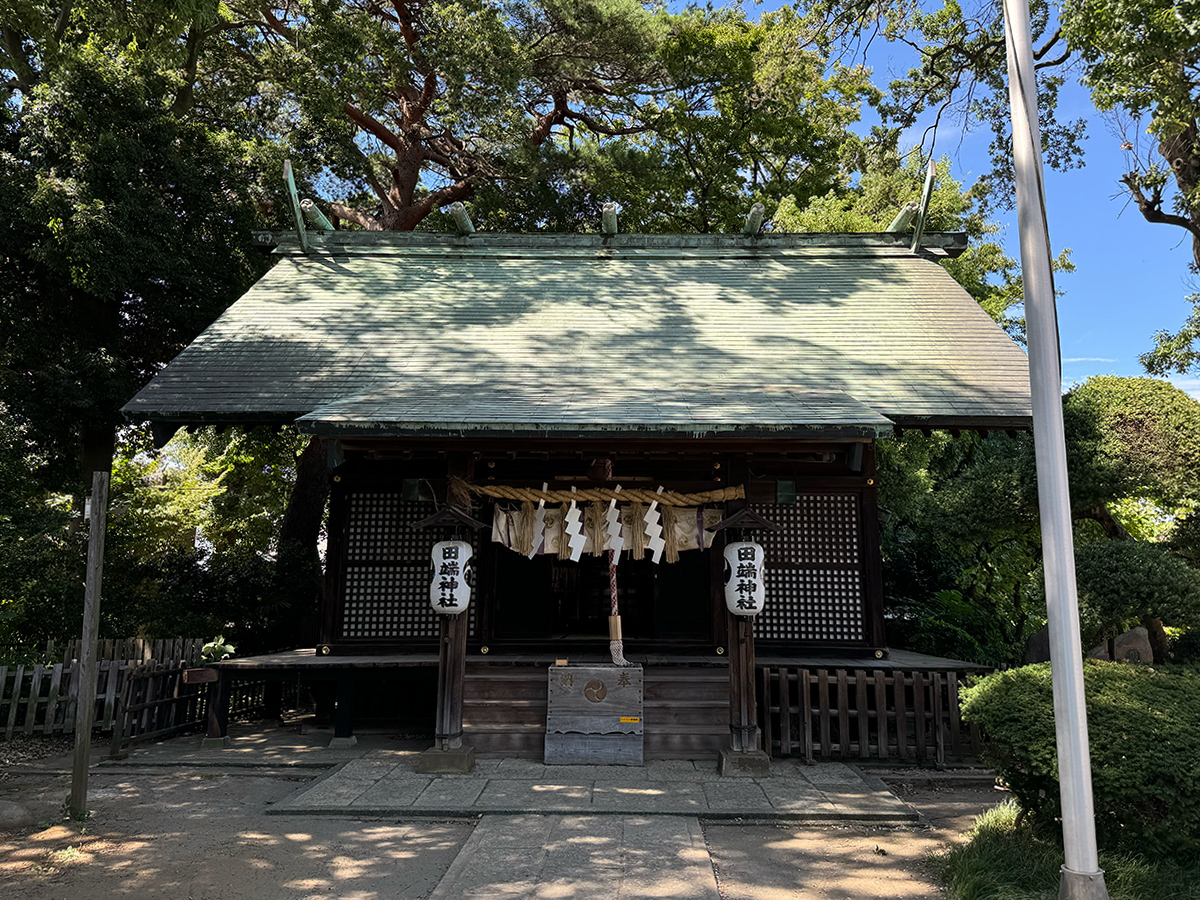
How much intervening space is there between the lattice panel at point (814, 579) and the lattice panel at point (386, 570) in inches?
177

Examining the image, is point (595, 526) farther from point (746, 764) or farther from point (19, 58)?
point (19, 58)

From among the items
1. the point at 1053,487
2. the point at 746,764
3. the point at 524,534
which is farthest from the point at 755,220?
the point at 1053,487

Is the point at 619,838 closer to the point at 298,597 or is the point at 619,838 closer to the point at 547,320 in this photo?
the point at 547,320

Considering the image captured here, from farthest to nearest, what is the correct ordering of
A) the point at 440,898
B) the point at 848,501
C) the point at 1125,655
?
the point at 848,501, the point at 1125,655, the point at 440,898

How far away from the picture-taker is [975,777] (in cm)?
771

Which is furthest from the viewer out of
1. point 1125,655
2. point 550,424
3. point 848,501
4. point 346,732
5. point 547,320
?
point 547,320

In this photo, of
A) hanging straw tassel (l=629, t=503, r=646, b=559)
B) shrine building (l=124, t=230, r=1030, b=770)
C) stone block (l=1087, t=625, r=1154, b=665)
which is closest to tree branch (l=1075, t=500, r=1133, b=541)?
stone block (l=1087, t=625, r=1154, b=665)

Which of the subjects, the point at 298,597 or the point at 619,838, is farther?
the point at 298,597

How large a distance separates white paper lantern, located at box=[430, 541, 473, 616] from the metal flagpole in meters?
5.24

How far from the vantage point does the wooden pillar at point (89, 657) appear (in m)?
6.14

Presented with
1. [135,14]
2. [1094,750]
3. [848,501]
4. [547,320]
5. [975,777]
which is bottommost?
[975,777]

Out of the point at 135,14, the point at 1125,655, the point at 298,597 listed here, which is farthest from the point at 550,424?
the point at 135,14

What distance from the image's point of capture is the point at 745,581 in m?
7.47

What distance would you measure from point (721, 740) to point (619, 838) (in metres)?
2.39
